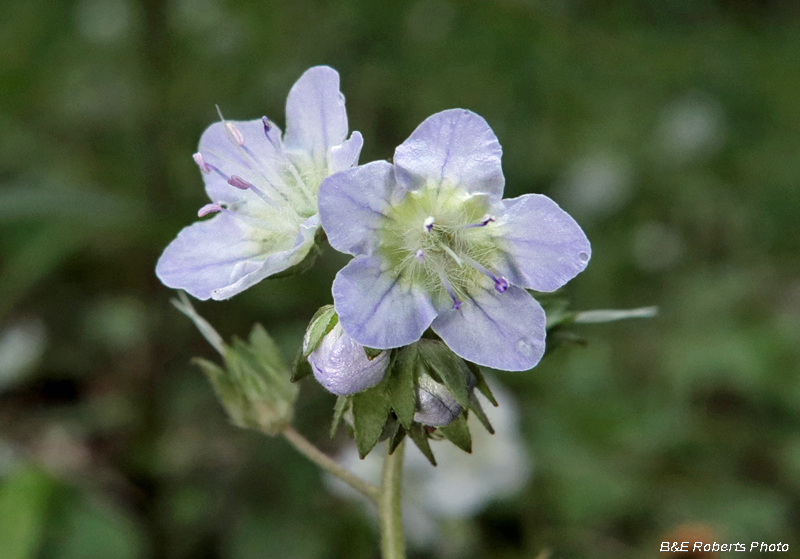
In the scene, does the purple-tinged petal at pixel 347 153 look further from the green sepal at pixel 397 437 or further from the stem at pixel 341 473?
the stem at pixel 341 473

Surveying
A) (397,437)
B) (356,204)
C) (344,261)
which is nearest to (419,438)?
(397,437)

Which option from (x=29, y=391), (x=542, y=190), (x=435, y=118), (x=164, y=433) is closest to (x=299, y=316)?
(x=164, y=433)

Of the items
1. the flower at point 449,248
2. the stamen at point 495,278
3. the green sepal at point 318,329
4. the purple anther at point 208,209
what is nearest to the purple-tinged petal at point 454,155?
the flower at point 449,248

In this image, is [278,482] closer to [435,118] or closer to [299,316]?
[299,316]

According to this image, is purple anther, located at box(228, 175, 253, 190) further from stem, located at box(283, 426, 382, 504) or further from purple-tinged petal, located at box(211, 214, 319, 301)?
stem, located at box(283, 426, 382, 504)

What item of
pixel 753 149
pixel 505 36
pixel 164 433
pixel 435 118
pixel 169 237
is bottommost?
pixel 753 149
